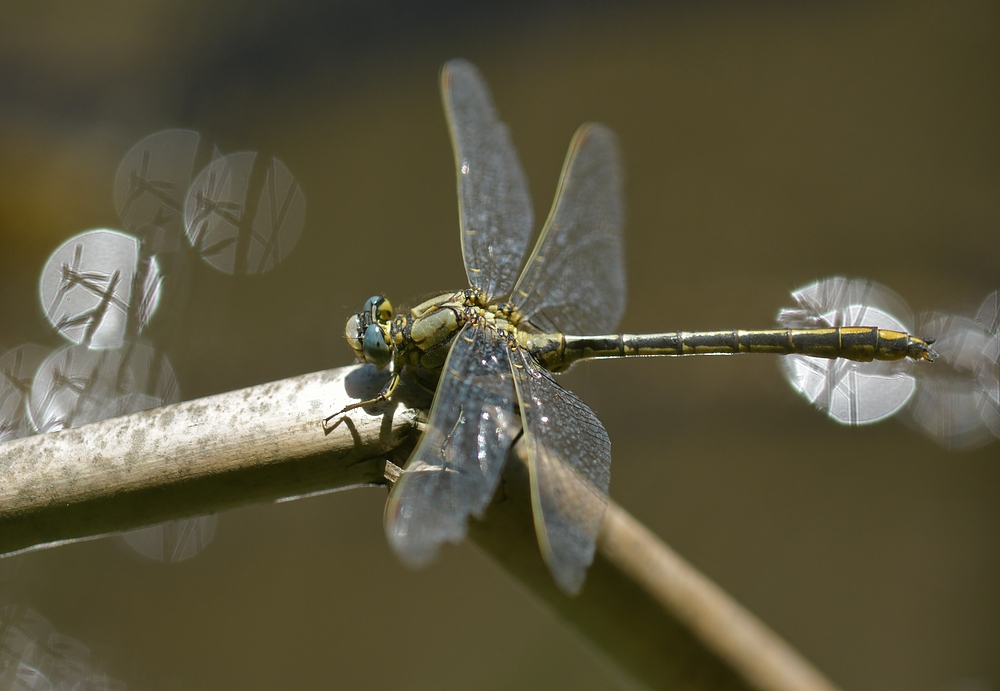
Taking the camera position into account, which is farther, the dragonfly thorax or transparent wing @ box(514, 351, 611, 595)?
the dragonfly thorax

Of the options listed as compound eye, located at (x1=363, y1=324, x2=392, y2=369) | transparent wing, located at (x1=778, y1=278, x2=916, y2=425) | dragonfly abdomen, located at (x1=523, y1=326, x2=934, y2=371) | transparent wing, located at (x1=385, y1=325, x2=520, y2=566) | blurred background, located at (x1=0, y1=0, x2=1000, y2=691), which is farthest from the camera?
blurred background, located at (x1=0, y1=0, x2=1000, y2=691)

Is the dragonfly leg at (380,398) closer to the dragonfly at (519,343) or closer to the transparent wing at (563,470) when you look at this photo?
the dragonfly at (519,343)

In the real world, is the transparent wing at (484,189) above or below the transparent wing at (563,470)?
above

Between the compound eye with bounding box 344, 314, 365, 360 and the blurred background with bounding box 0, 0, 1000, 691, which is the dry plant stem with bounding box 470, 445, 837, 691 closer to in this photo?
the compound eye with bounding box 344, 314, 365, 360

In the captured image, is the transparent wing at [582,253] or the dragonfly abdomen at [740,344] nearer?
the dragonfly abdomen at [740,344]

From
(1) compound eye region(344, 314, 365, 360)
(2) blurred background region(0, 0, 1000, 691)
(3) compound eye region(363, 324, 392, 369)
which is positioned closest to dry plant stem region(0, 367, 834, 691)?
(3) compound eye region(363, 324, 392, 369)

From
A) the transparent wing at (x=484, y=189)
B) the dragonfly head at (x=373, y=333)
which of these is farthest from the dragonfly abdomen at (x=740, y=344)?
the dragonfly head at (x=373, y=333)

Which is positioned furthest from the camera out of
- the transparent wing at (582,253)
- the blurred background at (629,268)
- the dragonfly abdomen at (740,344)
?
the blurred background at (629,268)
